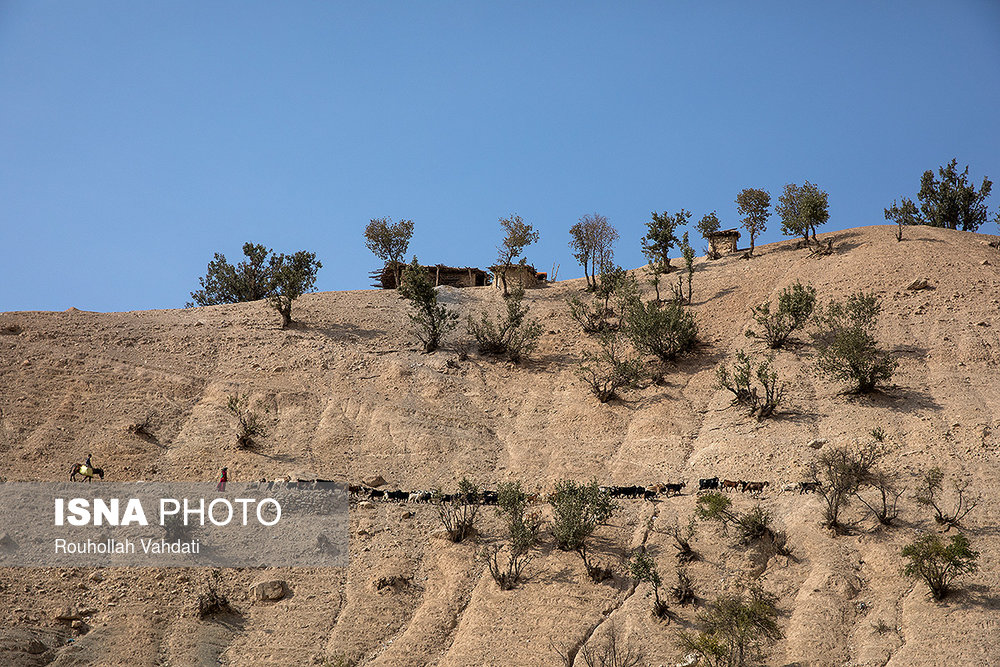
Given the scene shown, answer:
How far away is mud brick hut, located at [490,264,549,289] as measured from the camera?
41656 millimetres

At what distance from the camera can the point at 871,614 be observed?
693 inches

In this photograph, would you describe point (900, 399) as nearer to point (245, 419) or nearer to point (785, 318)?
point (785, 318)

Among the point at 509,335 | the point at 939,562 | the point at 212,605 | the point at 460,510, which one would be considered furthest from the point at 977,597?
the point at 509,335

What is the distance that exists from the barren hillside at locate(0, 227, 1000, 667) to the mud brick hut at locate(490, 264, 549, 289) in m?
2.16

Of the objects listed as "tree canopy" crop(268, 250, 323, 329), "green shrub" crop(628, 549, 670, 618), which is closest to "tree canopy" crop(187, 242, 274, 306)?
"tree canopy" crop(268, 250, 323, 329)

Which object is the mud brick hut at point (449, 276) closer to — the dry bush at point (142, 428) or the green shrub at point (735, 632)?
the dry bush at point (142, 428)

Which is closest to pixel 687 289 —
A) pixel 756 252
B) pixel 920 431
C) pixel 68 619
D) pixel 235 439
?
Result: pixel 756 252

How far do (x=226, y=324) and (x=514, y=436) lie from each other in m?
14.2

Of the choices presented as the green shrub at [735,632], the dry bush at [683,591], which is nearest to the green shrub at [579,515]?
the dry bush at [683,591]

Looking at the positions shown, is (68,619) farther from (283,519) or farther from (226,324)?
(226,324)

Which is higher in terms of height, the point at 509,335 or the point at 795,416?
the point at 509,335

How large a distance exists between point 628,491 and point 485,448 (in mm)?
5321

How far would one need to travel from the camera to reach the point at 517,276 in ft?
138

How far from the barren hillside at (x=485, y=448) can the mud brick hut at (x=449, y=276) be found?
13.4 ft
